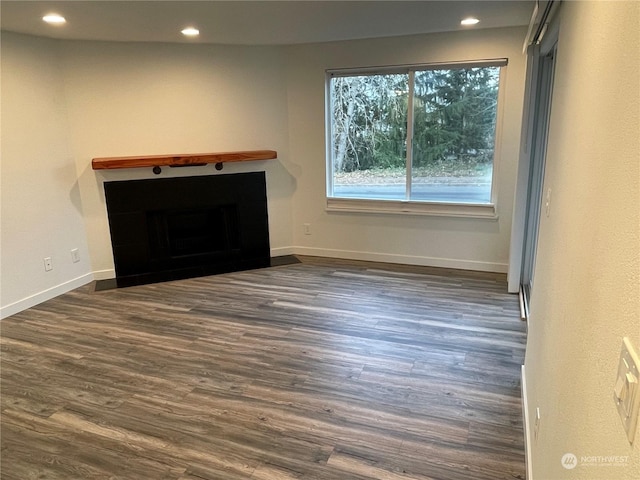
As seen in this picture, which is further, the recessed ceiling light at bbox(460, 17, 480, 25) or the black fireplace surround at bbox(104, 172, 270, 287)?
the black fireplace surround at bbox(104, 172, 270, 287)

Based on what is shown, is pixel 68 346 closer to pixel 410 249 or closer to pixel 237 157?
pixel 237 157

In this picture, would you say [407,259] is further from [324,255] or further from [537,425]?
[537,425]

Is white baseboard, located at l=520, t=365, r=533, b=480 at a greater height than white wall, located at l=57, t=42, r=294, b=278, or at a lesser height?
lesser

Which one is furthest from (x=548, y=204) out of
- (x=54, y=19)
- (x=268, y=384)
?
(x=54, y=19)

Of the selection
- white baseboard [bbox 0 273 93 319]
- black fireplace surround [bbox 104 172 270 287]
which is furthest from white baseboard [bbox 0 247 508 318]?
black fireplace surround [bbox 104 172 270 287]

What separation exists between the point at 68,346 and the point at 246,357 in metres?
1.33

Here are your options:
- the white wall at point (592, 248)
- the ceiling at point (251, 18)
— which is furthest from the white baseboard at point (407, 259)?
the white wall at point (592, 248)

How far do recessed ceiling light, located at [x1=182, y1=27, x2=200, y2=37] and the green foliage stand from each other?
1.51 meters

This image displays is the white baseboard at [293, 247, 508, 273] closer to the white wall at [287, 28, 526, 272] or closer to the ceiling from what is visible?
the white wall at [287, 28, 526, 272]

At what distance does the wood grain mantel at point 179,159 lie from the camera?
13.2 ft

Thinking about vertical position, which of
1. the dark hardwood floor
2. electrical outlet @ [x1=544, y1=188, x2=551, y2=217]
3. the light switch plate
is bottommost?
the dark hardwood floor

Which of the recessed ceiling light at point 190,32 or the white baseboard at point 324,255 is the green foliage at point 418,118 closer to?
the white baseboard at point 324,255

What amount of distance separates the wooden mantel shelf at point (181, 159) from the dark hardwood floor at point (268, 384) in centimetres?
124

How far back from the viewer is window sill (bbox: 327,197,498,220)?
426cm
